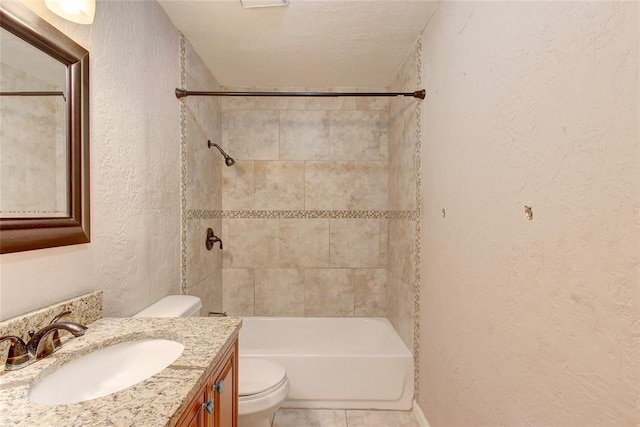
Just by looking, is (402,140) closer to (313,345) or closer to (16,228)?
(313,345)

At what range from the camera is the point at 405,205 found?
2264 mm

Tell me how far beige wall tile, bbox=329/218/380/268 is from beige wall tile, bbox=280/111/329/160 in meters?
0.66

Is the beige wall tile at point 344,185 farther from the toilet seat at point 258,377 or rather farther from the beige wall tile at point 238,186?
the toilet seat at point 258,377

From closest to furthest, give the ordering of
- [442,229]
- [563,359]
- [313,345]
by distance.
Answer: [563,359] → [442,229] → [313,345]

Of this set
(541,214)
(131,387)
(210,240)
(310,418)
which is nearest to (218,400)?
(131,387)

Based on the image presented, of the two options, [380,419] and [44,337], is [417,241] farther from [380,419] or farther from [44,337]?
[44,337]

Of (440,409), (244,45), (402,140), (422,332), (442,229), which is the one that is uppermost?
(244,45)

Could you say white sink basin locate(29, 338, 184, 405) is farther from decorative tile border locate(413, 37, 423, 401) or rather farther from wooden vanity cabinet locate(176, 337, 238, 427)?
decorative tile border locate(413, 37, 423, 401)

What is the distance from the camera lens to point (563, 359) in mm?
820

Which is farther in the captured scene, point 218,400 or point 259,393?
point 259,393

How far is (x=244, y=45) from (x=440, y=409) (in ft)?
7.86

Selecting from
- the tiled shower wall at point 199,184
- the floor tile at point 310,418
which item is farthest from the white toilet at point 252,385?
the tiled shower wall at point 199,184

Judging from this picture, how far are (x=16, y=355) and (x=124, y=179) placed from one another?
2.52ft

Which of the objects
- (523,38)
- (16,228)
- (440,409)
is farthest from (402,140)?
(16,228)
